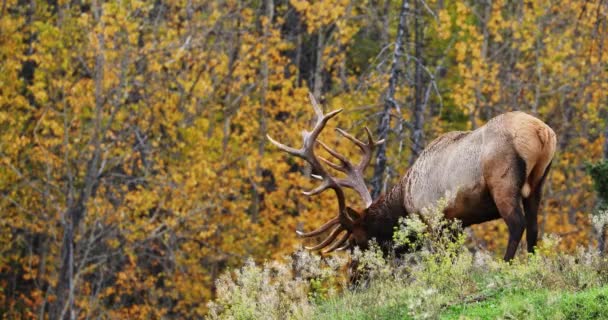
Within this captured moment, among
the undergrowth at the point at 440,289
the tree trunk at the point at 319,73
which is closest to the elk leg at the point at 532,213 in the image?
the undergrowth at the point at 440,289

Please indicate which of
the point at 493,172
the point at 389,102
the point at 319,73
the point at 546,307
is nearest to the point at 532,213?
the point at 493,172

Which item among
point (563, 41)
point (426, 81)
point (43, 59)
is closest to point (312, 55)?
point (426, 81)

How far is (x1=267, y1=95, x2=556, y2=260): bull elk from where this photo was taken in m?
10.7

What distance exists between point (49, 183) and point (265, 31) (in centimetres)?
849

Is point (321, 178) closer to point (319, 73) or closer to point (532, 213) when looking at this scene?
point (532, 213)

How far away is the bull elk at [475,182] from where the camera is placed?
10688 millimetres

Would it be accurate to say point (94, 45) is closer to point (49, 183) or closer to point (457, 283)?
point (49, 183)

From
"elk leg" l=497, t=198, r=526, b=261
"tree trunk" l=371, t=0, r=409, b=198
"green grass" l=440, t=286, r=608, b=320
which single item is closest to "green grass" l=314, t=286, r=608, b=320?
"green grass" l=440, t=286, r=608, b=320

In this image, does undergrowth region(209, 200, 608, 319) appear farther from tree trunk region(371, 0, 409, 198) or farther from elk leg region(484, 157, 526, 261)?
tree trunk region(371, 0, 409, 198)

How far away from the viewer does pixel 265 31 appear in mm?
28203

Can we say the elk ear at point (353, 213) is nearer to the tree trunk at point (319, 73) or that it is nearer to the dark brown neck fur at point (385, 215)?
the dark brown neck fur at point (385, 215)

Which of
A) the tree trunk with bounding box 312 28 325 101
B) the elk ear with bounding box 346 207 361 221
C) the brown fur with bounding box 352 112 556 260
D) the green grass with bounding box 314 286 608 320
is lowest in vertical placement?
the green grass with bounding box 314 286 608 320

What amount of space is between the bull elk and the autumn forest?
31.6 feet

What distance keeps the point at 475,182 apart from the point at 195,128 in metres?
17.0
